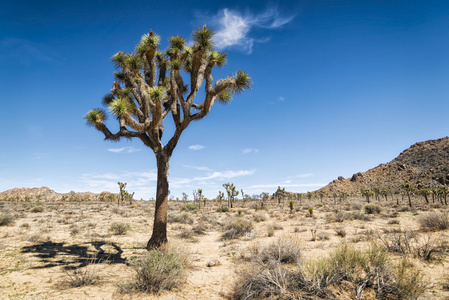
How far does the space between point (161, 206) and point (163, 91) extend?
4309mm

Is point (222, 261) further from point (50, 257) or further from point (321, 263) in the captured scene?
point (50, 257)

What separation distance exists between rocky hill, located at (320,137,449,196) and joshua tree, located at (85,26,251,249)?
72765 mm

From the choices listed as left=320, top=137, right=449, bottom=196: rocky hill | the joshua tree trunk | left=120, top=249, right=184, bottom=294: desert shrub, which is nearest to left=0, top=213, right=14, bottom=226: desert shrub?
the joshua tree trunk

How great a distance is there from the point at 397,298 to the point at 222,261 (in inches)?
198

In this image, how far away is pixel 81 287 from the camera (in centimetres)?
497

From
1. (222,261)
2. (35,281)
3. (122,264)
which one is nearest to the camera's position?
(35,281)

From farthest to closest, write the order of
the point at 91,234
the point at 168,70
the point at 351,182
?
the point at 351,182 < the point at 91,234 < the point at 168,70

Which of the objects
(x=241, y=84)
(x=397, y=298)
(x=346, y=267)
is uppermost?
(x=241, y=84)

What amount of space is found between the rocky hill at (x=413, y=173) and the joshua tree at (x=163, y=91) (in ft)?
239

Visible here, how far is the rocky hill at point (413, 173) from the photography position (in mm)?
62156

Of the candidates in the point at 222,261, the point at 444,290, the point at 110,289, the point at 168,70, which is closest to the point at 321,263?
the point at 444,290

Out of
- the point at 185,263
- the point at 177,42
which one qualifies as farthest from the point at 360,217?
the point at 177,42

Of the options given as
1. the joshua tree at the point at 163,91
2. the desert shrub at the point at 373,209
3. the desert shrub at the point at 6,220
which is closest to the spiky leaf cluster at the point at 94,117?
the joshua tree at the point at 163,91

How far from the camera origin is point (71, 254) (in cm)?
782
